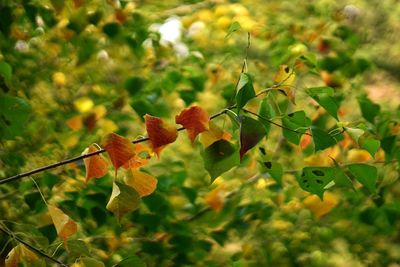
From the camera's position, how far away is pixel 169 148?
209 cm

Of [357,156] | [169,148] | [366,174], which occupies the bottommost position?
[169,148]

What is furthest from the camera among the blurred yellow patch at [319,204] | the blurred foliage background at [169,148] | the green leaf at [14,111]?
the blurred yellow patch at [319,204]

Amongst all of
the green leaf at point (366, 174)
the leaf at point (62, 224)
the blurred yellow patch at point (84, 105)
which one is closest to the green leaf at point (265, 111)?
the green leaf at point (366, 174)

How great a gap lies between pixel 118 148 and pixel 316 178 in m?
0.25

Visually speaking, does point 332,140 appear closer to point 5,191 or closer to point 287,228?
point 5,191

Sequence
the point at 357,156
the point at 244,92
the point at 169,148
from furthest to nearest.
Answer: the point at 169,148, the point at 357,156, the point at 244,92

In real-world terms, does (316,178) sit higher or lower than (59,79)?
higher

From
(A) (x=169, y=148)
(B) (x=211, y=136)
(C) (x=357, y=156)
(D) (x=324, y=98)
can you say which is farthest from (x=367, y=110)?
(A) (x=169, y=148)

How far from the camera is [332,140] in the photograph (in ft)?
2.34

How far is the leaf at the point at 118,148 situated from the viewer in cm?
70

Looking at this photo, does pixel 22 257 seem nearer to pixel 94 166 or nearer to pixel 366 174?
pixel 94 166

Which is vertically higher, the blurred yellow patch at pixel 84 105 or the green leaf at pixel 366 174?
the green leaf at pixel 366 174

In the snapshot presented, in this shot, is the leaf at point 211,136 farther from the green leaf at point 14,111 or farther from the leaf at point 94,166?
the green leaf at point 14,111

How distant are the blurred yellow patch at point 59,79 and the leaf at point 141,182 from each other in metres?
0.97
